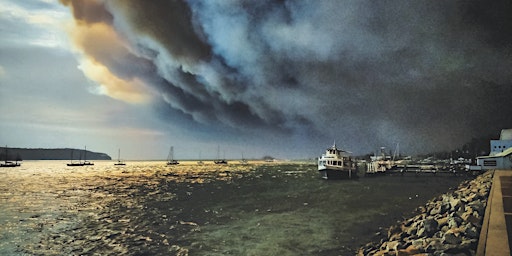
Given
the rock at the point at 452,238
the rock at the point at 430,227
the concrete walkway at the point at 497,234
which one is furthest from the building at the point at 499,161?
the rock at the point at 452,238

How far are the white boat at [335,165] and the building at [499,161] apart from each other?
1653 centimetres

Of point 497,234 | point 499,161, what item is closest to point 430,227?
point 497,234

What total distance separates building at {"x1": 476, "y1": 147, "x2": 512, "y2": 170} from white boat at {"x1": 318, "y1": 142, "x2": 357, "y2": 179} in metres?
16.5

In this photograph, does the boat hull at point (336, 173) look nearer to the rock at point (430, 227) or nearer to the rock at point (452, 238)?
the rock at point (430, 227)

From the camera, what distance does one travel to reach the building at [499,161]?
34.2m

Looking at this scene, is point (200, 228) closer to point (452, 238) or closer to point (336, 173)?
point (452, 238)

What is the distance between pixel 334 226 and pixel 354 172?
39.8m

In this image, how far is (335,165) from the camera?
4712cm

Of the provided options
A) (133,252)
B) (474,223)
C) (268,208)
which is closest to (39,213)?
(133,252)

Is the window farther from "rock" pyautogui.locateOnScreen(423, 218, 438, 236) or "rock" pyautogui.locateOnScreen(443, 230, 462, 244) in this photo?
"rock" pyautogui.locateOnScreen(443, 230, 462, 244)

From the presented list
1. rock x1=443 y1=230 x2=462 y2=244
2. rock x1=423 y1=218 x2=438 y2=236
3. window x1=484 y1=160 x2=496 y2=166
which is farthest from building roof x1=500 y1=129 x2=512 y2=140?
rock x1=443 y1=230 x2=462 y2=244

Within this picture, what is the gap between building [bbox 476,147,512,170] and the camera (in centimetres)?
3419

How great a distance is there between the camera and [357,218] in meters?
14.9

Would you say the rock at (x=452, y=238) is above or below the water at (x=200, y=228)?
above
